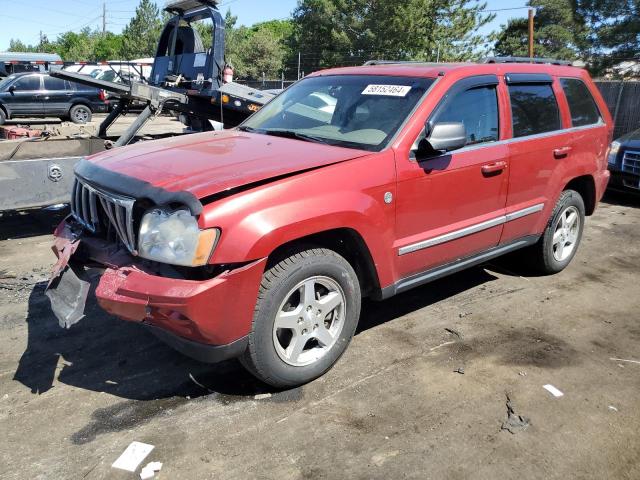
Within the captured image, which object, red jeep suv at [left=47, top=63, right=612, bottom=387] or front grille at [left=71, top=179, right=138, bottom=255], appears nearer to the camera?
red jeep suv at [left=47, top=63, right=612, bottom=387]

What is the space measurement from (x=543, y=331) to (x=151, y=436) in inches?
114

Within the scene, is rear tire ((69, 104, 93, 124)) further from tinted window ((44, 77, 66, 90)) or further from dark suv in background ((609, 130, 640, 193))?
dark suv in background ((609, 130, 640, 193))

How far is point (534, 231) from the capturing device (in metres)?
4.85

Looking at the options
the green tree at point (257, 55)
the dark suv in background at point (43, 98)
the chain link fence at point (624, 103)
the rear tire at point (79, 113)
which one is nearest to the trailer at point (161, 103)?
the chain link fence at point (624, 103)

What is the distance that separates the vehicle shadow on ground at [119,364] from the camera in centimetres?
340

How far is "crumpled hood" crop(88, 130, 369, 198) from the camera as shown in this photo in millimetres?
3006

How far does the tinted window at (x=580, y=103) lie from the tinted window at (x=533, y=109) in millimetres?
270

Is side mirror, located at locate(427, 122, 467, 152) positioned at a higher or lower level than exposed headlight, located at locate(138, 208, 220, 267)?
higher

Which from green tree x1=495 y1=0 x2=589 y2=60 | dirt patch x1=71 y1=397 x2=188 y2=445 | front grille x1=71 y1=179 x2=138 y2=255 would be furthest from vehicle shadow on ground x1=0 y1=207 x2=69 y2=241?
green tree x1=495 y1=0 x2=589 y2=60

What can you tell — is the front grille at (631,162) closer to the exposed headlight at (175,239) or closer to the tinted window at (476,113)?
the tinted window at (476,113)

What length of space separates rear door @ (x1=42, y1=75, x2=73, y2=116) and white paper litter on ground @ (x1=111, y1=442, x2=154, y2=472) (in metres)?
20.3

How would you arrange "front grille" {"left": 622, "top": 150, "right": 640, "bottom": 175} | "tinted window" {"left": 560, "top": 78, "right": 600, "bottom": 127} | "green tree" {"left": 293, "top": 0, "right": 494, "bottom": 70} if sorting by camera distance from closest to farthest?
1. "tinted window" {"left": 560, "top": 78, "right": 600, "bottom": 127}
2. "front grille" {"left": 622, "top": 150, "right": 640, "bottom": 175}
3. "green tree" {"left": 293, "top": 0, "right": 494, "bottom": 70}

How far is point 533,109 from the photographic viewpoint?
4641mm

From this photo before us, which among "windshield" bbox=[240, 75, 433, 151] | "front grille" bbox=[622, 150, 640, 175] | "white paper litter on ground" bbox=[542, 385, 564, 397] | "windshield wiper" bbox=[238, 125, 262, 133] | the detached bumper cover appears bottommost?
"white paper litter on ground" bbox=[542, 385, 564, 397]
